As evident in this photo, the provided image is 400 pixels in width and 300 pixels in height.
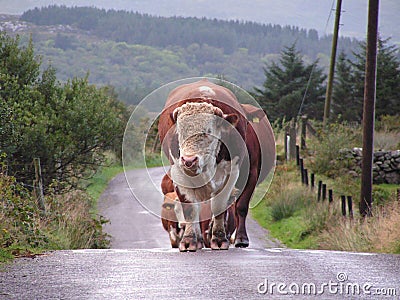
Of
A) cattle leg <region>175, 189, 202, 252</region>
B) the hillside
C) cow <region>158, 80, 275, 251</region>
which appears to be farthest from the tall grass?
the hillside

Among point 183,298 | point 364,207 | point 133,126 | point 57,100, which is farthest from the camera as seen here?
point 57,100

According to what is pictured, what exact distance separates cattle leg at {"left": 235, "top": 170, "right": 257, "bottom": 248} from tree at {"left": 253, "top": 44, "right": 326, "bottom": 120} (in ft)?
156

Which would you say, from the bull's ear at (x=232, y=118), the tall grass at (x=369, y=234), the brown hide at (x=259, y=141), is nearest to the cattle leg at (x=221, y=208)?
the bull's ear at (x=232, y=118)

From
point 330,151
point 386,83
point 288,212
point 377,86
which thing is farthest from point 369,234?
point 386,83

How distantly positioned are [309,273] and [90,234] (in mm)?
9523

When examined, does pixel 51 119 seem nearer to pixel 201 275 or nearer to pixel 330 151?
pixel 330 151

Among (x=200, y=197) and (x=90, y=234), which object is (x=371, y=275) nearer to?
(x=200, y=197)

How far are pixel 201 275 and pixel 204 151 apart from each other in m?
1.88

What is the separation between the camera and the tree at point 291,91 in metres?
60.6

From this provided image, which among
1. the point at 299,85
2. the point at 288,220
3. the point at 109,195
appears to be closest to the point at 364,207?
the point at 288,220

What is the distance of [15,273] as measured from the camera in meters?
8.77

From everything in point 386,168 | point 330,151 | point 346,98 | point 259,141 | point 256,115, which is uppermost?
point 256,115

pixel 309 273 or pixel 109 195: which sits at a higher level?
pixel 309 273

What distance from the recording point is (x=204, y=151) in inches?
384
